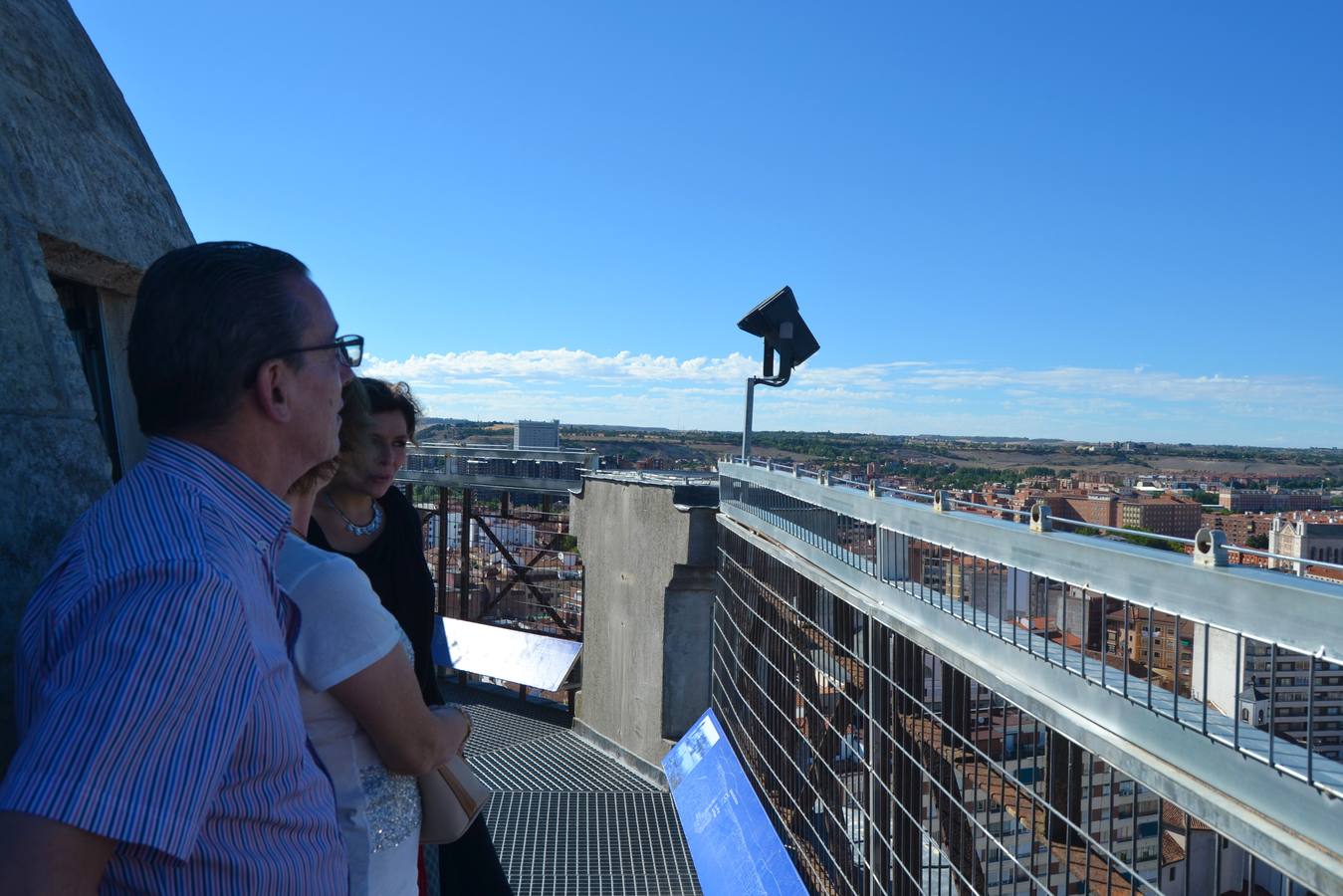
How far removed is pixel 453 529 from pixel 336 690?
31.1 ft

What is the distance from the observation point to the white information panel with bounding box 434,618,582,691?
857cm

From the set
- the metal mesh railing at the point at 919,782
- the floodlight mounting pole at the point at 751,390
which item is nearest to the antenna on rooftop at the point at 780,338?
the floodlight mounting pole at the point at 751,390

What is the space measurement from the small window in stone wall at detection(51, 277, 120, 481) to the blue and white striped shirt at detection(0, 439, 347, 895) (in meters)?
1.62

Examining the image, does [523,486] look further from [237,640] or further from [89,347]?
[237,640]

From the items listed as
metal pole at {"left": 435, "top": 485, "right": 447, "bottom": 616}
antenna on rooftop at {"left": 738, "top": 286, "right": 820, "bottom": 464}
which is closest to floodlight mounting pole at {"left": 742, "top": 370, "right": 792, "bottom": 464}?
antenna on rooftop at {"left": 738, "top": 286, "right": 820, "bottom": 464}

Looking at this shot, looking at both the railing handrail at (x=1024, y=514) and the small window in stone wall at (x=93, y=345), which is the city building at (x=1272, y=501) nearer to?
the railing handrail at (x=1024, y=514)

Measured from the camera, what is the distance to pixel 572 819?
20.9 feet

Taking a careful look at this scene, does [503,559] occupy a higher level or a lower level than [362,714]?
lower

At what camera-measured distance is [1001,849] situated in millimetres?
2381

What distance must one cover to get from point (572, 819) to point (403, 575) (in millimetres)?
4127

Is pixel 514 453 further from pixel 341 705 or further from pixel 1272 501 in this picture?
pixel 341 705

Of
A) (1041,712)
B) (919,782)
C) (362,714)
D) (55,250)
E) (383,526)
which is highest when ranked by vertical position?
(55,250)

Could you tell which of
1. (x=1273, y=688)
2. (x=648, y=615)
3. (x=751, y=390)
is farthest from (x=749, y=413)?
(x=1273, y=688)

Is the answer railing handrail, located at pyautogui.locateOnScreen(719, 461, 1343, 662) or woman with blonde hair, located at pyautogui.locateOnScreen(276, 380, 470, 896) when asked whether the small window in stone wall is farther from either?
railing handrail, located at pyautogui.locateOnScreen(719, 461, 1343, 662)
